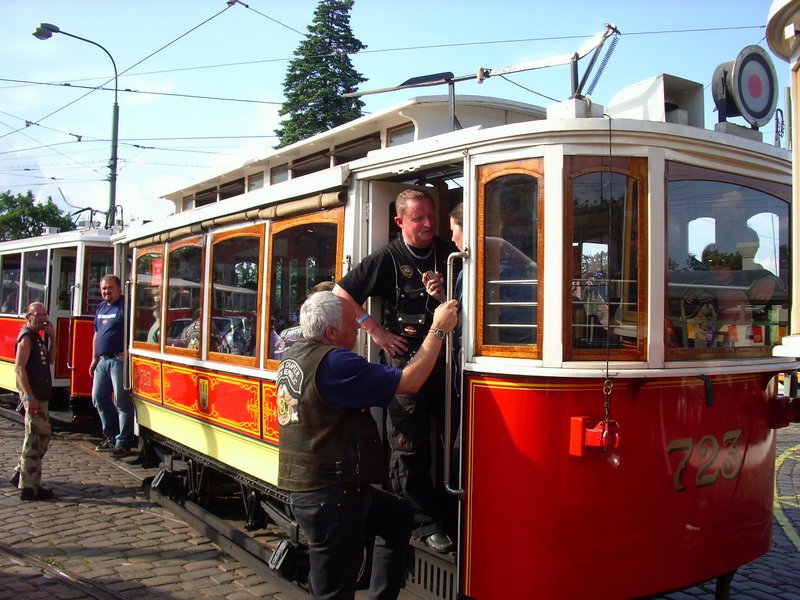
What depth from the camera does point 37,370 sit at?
683 centimetres

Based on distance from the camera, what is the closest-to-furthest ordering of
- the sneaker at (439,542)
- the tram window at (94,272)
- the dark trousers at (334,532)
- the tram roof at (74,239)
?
1. the dark trousers at (334,532)
2. the sneaker at (439,542)
3. the tram window at (94,272)
4. the tram roof at (74,239)

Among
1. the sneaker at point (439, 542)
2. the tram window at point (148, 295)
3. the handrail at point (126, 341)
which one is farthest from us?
the handrail at point (126, 341)

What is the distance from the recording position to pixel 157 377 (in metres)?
6.95

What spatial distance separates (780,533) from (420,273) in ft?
13.6

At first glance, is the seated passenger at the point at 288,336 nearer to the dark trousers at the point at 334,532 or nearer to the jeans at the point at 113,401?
the dark trousers at the point at 334,532

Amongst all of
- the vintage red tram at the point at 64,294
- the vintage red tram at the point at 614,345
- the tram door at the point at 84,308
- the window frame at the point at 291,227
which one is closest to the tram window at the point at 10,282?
the vintage red tram at the point at 64,294

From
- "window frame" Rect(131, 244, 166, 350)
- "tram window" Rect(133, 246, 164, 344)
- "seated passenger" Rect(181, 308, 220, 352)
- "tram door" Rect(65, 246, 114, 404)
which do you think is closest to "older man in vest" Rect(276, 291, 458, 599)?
"seated passenger" Rect(181, 308, 220, 352)

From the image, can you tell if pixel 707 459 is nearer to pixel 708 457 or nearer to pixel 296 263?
pixel 708 457

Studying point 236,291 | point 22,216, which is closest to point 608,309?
point 236,291

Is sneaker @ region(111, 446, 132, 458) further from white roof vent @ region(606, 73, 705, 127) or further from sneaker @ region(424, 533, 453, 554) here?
white roof vent @ region(606, 73, 705, 127)

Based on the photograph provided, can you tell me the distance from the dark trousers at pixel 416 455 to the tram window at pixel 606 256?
3.07 ft

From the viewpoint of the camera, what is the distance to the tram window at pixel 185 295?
6.12 meters

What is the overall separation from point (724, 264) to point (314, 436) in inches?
87.5

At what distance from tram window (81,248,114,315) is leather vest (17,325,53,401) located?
3.26 metres
